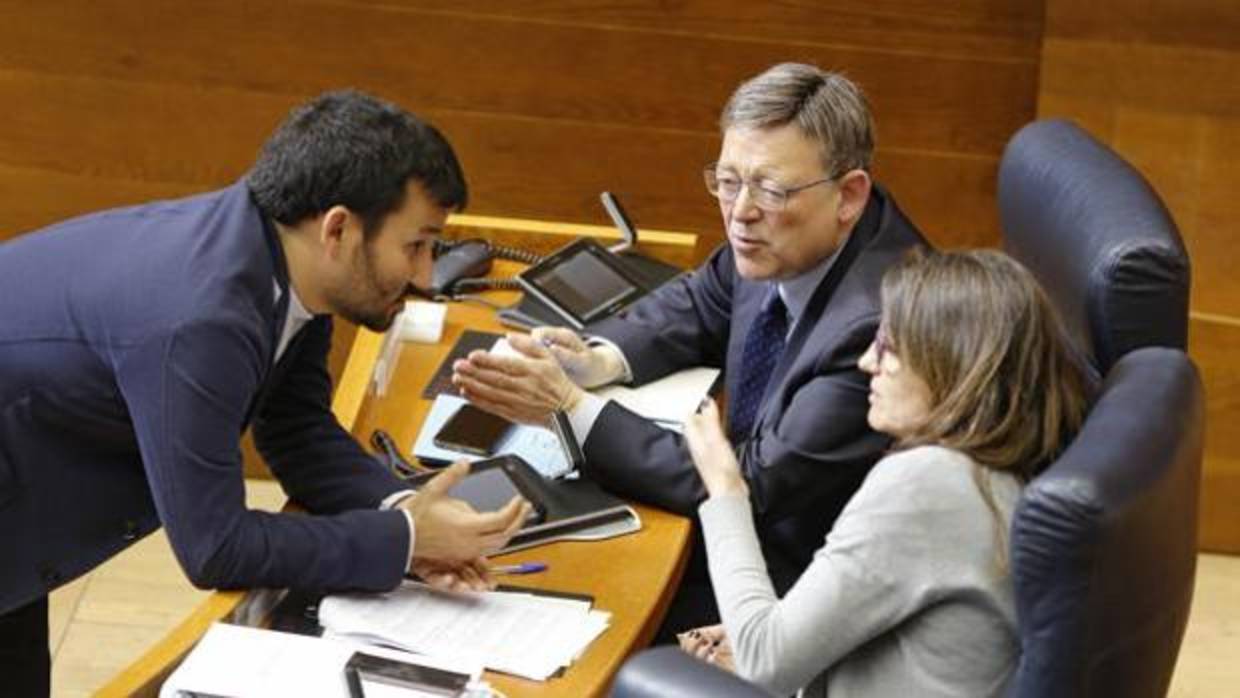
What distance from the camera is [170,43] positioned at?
4.02m

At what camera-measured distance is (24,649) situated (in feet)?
8.57

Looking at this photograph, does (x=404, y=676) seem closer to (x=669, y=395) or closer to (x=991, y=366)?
(x=991, y=366)

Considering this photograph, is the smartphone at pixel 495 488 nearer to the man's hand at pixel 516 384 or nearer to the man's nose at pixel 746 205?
the man's hand at pixel 516 384

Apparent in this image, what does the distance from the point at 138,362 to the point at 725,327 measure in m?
1.00

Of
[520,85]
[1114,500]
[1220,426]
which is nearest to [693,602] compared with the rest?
[1114,500]

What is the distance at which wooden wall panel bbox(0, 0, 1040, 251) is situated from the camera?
13.0 feet

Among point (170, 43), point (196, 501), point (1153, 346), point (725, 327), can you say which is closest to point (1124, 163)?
point (1153, 346)

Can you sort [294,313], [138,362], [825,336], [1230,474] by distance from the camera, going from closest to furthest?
[138,362] < [294,313] < [825,336] < [1230,474]

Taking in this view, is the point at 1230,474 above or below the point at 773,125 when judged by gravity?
below

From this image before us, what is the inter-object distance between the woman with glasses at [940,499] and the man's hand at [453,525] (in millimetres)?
355

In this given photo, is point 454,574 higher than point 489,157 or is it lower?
higher

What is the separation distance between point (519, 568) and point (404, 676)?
0.32m

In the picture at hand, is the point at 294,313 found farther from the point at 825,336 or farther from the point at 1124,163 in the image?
the point at 1124,163

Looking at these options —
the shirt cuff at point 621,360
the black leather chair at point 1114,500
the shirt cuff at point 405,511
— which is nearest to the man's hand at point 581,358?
the shirt cuff at point 621,360
